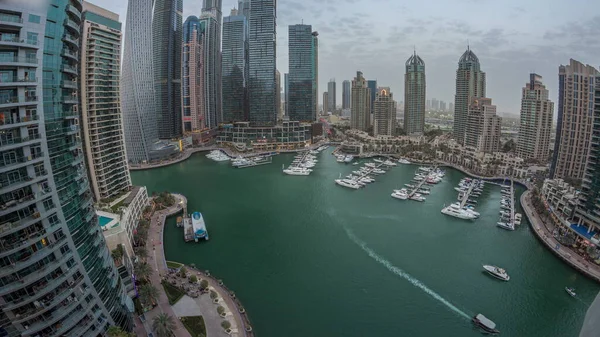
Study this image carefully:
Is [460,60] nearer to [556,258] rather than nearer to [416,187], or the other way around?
[416,187]

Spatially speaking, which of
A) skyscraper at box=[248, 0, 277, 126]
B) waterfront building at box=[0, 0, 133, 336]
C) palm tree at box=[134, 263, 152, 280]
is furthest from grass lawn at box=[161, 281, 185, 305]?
skyscraper at box=[248, 0, 277, 126]

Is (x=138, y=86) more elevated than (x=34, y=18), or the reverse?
(x=138, y=86)

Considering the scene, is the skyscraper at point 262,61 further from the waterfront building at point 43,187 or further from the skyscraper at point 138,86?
the waterfront building at point 43,187

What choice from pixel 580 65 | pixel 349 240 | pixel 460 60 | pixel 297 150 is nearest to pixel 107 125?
pixel 349 240

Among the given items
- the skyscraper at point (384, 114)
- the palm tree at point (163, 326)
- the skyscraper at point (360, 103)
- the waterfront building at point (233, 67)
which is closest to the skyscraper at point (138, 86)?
the waterfront building at point (233, 67)

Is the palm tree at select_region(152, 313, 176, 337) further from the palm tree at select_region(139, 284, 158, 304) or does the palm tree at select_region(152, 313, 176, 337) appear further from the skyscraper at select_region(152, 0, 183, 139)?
the skyscraper at select_region(152, 0, 183, 139)

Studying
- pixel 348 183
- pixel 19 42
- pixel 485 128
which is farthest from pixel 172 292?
pixel 485 128

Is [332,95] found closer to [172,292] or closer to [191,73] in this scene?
[191,73]
